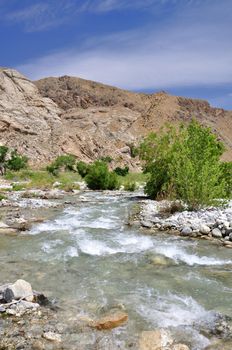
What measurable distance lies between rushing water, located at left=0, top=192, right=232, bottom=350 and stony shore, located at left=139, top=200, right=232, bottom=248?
70cm

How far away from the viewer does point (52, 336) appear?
19.8 feet

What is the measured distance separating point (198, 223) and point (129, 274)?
5739mm

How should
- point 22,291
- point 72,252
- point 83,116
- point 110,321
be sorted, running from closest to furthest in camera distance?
1. point 110,321
2. point 22,291
3. point 72,252
4. point 83,116

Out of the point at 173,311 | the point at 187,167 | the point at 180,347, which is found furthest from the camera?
the point at 187,167

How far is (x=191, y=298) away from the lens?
7863mm

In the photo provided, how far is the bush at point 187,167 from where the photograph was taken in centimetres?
1680

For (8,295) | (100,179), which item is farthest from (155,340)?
(100,179)

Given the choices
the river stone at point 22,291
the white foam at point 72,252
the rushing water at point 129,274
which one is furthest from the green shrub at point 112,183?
the river stone at point 22,291

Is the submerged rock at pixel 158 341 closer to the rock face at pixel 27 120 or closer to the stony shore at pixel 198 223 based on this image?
the stony shore at pixel 198 223

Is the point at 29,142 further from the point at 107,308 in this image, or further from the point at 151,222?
the point at 107,308

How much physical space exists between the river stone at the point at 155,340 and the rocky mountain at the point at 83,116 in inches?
3038

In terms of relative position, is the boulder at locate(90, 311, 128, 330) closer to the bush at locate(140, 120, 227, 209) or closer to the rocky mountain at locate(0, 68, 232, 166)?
the bush at locate(140, 120, 227, 209)

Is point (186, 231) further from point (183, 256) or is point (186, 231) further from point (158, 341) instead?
point (158, 341)

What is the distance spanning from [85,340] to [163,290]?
272cm
